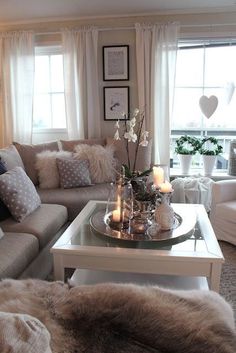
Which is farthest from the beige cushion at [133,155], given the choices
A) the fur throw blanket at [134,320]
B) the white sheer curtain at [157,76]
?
the fur throw blanket at [134,320]

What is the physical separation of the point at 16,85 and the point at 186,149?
2.31 metres

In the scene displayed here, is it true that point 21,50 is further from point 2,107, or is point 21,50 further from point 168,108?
point 168,108

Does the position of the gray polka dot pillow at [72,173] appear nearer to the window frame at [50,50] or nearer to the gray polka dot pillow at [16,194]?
the gray polka dot pillow at [16,194]

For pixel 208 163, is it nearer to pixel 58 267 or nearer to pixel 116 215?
pixel 116 215

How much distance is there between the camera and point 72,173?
10.2 feet

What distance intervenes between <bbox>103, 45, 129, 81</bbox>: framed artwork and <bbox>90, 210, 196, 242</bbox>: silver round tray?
222cm

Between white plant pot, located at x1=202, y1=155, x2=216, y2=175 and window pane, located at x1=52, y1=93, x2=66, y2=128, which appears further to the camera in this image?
window pane, located at x1=52, y1=93, x2=66, y2=128

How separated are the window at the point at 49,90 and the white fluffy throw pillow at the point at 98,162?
1.03 m

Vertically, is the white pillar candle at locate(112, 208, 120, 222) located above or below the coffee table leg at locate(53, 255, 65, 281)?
above

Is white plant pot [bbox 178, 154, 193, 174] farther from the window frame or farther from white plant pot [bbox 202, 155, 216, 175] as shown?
the window frame

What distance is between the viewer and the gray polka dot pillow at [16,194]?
2262 millimetres

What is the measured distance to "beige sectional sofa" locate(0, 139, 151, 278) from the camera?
1.87m

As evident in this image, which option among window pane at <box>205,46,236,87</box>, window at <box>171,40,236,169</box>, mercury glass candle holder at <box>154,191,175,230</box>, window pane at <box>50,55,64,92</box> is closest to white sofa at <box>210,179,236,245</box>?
mercury glass candle holder at <box>154,191,175,230</box>

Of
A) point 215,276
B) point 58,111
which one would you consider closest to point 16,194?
point 215,276
